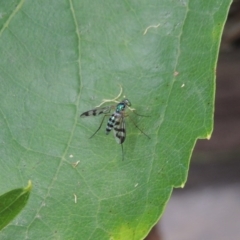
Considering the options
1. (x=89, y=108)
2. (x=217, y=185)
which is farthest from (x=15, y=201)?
(x=217, y=185)

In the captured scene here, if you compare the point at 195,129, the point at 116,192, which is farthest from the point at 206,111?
the point at 116,192

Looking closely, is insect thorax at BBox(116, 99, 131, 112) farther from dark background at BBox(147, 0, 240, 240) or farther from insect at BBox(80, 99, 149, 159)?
dark background at BBox(147, 0, 240, 240)

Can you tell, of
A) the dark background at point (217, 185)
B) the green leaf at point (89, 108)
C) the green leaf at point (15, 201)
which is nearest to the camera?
the green leaf at point (15, 201)

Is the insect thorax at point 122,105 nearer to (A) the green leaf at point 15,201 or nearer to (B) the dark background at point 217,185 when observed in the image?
(A) the green leaf at point 15,201

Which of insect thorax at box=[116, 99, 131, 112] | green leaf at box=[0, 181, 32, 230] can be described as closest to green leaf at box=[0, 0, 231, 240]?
insect thorax at box=[116, 99, 131, 112]

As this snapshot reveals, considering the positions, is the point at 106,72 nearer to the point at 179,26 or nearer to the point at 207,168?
the point at 179,26

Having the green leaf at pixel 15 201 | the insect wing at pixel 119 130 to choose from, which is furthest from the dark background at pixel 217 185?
the green leaf at pixel 15 201
